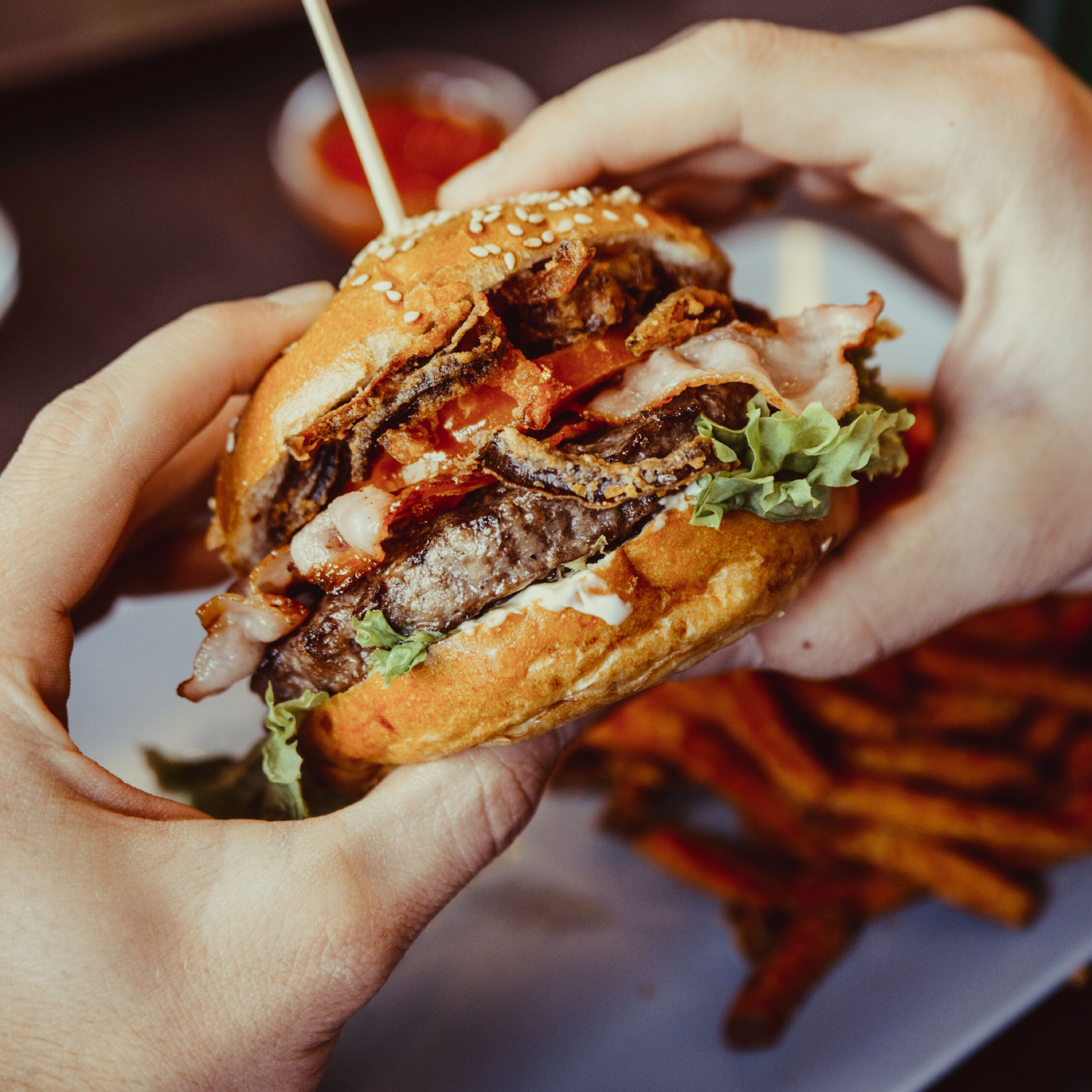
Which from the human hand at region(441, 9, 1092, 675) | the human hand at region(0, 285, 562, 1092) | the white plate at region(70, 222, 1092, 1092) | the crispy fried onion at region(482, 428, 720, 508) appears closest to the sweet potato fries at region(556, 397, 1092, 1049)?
the white plate at region(70, 222, 1092, 1092)

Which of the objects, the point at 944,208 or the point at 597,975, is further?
the point at 597,975

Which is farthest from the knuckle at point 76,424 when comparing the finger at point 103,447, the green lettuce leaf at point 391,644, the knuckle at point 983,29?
the knuckle at point 983,29

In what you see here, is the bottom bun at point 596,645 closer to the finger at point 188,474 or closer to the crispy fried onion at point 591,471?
the crispy fried onion at point 591,471

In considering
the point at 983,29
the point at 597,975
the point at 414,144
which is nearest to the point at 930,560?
the point at 983,29

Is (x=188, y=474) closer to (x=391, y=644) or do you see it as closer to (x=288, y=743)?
(x=288, y=743)

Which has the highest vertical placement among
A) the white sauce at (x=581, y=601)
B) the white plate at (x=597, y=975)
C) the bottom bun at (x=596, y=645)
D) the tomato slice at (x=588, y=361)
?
the tomato slice at (x=588, y=361)

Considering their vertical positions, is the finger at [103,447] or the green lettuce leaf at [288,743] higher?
the finger at [103,447]

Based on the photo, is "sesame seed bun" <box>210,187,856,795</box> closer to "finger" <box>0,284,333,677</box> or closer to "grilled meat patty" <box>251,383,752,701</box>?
"grilled meat patty" <box>251,383,752,701</box>
